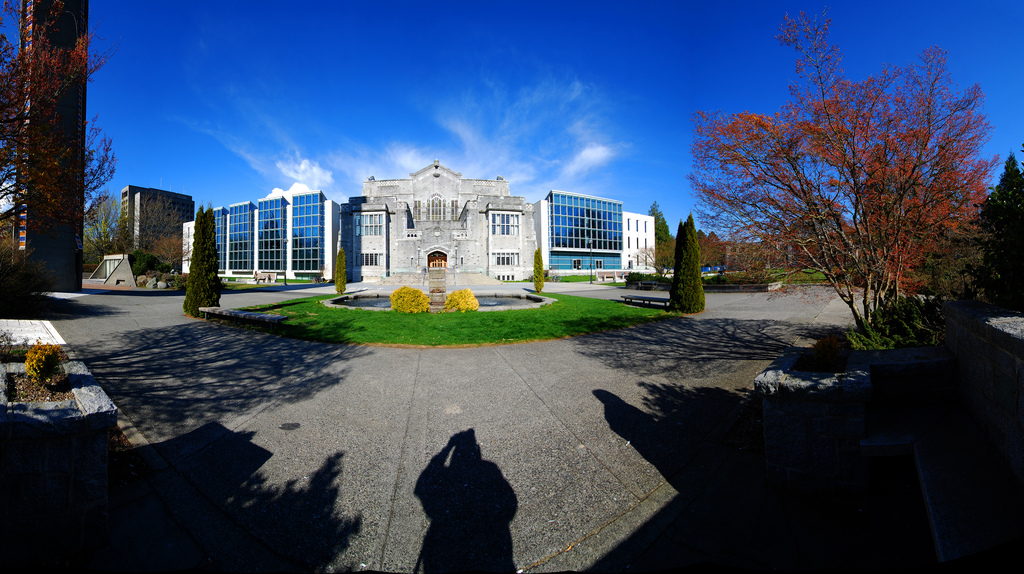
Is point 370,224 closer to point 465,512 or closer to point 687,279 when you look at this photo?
point 687,279

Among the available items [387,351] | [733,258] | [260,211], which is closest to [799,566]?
[733,258]

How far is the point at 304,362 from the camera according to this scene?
23.6ft

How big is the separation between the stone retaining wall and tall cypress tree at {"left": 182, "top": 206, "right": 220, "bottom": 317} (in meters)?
17.0

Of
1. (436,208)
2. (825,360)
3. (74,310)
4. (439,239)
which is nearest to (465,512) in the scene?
(825,360)

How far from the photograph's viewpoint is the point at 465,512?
286cm

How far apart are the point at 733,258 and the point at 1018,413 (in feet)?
15.0

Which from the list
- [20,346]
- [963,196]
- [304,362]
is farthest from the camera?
[304,362]

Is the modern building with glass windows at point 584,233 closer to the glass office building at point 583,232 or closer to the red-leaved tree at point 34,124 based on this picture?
the glass office building at point 583,232

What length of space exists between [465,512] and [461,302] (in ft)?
42.4

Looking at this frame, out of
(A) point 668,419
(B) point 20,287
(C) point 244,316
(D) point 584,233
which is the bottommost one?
(A) point 668,419

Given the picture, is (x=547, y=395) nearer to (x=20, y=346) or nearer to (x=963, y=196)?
(x=963, y=196)

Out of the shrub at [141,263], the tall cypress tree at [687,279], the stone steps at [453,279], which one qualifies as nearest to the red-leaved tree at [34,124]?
the tall cypress tree at [687,279]

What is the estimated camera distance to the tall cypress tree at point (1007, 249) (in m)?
3.28

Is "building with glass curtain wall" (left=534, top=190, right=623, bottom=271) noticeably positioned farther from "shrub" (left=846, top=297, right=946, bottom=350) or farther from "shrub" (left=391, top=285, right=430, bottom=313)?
"shrub" (left=846, top=297, right=946, bottom=350)
